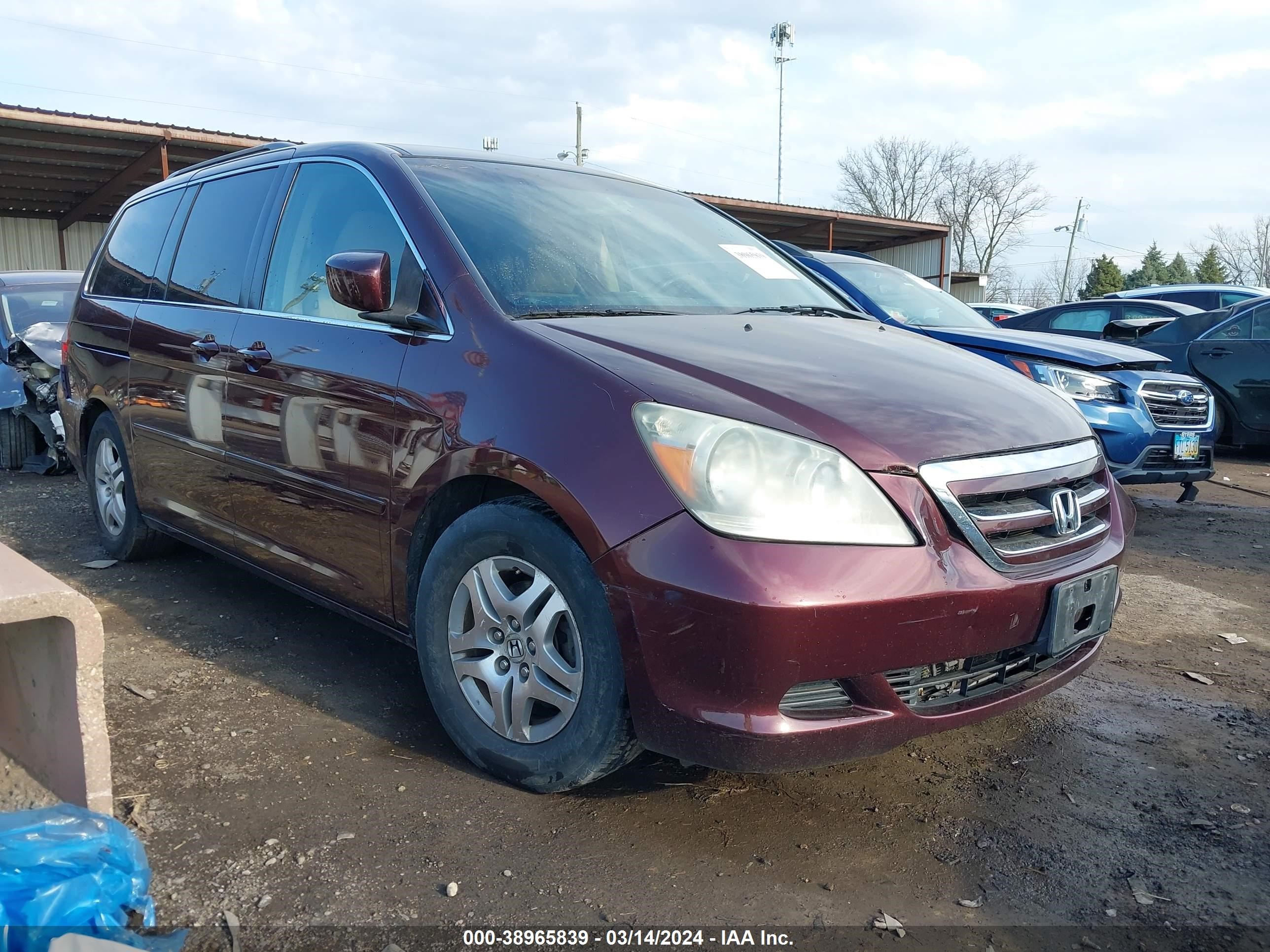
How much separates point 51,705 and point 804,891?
5.66ft

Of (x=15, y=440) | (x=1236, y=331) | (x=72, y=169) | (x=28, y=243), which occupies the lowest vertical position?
(x=15, y=440)

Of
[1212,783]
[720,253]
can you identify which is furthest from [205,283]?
[1212,783]

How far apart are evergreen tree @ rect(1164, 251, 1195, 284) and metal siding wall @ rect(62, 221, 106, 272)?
55459 mm

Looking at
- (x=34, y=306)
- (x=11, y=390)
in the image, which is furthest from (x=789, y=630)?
(x=34, y=306)

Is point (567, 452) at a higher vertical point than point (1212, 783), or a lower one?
higher

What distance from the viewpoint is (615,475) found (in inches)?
85.7

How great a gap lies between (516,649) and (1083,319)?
9713mm

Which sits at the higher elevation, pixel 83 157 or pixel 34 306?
pixel 83 157

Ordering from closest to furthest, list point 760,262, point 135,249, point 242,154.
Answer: point 760,262 → point 242,154 → point 135,249

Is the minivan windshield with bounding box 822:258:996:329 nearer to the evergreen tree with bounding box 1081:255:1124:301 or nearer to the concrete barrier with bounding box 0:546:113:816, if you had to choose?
the concrete barrier with bounding box 0:546:113:816

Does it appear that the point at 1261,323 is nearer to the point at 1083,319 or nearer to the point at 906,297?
the point at 1083,319

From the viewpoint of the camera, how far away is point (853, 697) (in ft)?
7.02

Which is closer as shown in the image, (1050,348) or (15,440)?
(1050,348)

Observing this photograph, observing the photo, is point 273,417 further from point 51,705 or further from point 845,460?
point 845,460
